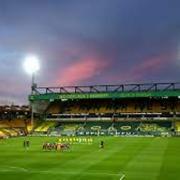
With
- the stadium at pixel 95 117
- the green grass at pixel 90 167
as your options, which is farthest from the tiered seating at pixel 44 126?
the green grass at pixel 90 167

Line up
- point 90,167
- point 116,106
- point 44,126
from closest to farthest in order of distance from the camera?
point 90,167 < point 44,126 < point 116,106

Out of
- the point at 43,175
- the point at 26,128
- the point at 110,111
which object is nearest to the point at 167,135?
the point at 110,111

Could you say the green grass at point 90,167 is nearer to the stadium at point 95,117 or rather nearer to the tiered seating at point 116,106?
the stadium at point 95,117

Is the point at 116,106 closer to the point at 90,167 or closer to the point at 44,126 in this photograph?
the point at 44,126

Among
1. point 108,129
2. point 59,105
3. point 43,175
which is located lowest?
point 43,175

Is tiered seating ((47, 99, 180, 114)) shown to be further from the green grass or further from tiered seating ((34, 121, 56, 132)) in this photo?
the green grass

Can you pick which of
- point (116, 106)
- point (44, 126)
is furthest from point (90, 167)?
point (116, 106)

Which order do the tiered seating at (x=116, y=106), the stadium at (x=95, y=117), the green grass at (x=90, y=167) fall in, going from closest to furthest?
the green grass at (x=90, y=167) < the stadium at (x=95, y=117) < the tiered seating at (x=116, y=106)

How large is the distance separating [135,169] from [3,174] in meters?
12.2

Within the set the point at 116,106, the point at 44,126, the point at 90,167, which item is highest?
Result: the point at 116,106

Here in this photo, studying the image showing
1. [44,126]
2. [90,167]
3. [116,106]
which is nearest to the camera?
[90,167]

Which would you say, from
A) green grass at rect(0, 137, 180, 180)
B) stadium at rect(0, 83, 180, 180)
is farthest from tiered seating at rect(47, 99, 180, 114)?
green grass at rect(0, 137, 180, 180)

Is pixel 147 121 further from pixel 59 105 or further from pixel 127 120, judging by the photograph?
pixel 59 105

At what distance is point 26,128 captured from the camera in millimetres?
108125
